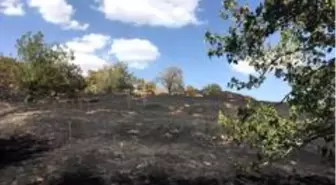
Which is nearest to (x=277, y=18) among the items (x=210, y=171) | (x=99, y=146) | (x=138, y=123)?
(x=210, y=171)

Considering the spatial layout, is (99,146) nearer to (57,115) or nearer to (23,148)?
(23,148)

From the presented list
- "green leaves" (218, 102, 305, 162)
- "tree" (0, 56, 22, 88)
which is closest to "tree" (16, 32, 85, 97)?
"tree" (0, 56, 22, 88)

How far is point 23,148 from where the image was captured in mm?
27375

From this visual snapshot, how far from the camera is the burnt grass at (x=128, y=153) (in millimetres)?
24016

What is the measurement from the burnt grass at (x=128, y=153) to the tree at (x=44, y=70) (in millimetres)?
18313

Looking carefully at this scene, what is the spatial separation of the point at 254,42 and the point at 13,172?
12.4 m

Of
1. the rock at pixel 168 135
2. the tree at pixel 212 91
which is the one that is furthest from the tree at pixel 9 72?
the rock at pixel 168 135

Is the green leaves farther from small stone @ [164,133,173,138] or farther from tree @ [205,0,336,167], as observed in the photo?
small stone @ [164,133,173,138]

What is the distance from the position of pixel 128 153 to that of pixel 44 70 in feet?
96.8

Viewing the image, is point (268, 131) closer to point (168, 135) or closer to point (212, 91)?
point (168, 135)

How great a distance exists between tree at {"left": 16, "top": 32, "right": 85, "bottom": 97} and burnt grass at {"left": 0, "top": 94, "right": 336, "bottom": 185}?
1831 centimetres

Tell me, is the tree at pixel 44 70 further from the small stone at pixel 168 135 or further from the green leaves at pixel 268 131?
the green leaves at pixel 268 131

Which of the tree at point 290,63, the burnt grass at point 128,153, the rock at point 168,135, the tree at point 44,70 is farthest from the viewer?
the tree at point 44,70

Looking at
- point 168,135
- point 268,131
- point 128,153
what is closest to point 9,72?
point 168,135
